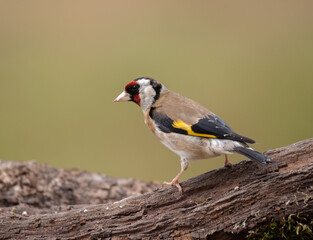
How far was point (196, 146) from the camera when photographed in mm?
3846

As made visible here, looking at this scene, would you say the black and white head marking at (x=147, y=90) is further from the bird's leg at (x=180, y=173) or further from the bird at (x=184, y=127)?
the bird's leg at (x=180, y=173)

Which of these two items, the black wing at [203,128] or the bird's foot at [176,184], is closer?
the black wing at [203,128]

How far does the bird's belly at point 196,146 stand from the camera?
3.70m

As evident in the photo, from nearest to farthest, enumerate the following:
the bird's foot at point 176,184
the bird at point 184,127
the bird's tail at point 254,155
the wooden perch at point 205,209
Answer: the bird's tail at point 254,155
the wooden perch at point 205,209
the bird at point 184,127
the bird's foot at point 176,184

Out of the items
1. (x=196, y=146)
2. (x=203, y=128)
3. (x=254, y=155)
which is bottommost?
(x=254, y=155)

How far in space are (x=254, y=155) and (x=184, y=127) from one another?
72cm

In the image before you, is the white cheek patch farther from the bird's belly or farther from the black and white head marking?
the bird's belly

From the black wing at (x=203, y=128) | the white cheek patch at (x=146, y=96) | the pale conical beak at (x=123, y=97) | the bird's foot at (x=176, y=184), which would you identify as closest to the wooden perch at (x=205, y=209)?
the bird's foot at (x=176, y=184)

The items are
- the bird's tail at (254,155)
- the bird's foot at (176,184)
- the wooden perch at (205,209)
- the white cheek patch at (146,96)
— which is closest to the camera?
the bird's tail at (254,155)

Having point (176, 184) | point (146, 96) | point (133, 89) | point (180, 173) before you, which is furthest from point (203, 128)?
point (133, 89)

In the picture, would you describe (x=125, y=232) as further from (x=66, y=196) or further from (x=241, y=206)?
(x=66, y=196)

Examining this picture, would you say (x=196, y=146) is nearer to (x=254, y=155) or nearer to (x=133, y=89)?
(x=254, y=155)

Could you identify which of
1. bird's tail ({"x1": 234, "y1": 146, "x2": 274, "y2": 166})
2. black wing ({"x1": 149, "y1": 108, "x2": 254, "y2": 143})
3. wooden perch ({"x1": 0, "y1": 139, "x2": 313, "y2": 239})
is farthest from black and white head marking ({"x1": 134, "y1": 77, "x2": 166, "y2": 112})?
bird's tail ({"x1": 234, "y1": 146, "x2": 274, "y2": 166})

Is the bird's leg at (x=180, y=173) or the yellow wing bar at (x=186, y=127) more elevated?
the yellow wing bar at (x=186, y=127)
